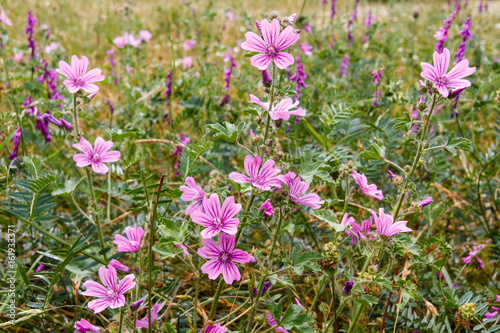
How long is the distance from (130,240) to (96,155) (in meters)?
0.36

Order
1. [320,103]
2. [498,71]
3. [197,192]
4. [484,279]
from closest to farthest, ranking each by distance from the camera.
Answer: [197,192]
[484,279]
[498,71]
[320,103]

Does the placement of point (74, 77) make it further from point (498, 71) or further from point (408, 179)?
point (498, 71)

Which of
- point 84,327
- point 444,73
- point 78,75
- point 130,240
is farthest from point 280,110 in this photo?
point 84,327

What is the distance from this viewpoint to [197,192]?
1.38 metres

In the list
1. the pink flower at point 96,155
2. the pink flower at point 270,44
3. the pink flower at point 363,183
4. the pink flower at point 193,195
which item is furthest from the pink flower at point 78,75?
the pink flower at point 363,183

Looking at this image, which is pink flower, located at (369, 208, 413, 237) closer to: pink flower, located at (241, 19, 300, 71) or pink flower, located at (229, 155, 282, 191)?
pink flower, located at (229, 155, 282, 191)

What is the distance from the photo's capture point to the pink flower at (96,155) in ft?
4.82

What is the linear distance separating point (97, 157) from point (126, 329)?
637mm

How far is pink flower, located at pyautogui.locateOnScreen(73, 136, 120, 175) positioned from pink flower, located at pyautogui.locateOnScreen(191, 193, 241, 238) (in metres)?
0.48

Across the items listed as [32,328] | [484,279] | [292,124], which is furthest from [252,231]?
[484,279]

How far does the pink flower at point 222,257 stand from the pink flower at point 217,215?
0.04m

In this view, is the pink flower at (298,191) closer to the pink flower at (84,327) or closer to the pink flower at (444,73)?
the pink flower at (444,73)

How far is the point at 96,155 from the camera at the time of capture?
1529mm

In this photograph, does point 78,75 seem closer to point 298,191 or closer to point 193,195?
point 193,195
